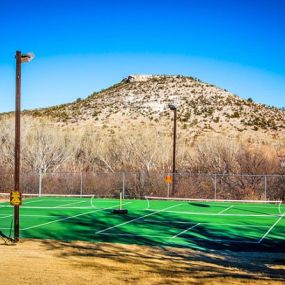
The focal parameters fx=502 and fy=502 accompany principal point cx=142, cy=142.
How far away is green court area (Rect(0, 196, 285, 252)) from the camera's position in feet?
63.7

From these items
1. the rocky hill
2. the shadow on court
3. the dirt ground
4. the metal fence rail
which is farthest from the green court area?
the rocky hill

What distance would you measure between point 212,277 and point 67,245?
24.1 ft

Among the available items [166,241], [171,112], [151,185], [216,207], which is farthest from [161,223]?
[171,112]

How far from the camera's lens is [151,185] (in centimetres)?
4006

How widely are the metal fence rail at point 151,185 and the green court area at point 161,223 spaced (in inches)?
119

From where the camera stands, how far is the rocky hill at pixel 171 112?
8150 centimetres

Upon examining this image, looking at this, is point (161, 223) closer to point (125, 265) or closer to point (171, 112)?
point (125, 265)

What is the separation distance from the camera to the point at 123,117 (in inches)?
3634

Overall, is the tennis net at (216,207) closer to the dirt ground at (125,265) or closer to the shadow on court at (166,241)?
the shadow on court at (166,241)

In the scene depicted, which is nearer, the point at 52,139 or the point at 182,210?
the point at 182,210

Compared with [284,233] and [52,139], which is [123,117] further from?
[284,233]

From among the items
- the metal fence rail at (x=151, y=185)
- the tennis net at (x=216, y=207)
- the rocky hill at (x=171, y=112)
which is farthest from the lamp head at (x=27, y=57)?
the rocky hill at (x=171, y=112)

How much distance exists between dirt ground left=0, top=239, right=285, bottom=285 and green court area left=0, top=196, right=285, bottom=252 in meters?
1.74

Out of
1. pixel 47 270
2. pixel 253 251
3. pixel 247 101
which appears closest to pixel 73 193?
pixel 253 251
